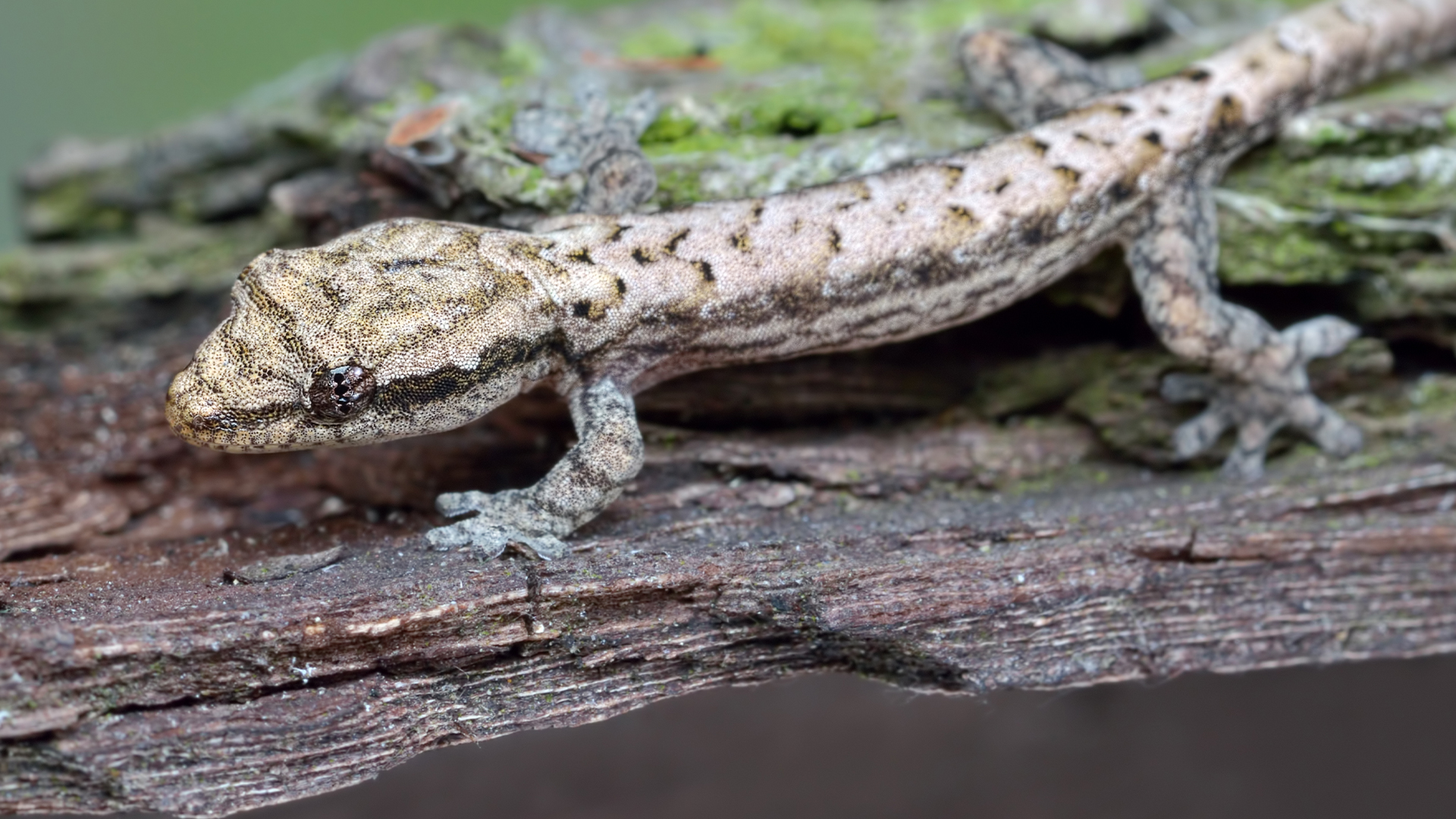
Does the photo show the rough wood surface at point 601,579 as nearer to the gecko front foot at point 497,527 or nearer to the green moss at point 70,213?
the gecko front foot at point 497,527

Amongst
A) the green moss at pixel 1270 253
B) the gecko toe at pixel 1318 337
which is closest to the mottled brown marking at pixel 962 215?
the green moss at pixel 1270 253

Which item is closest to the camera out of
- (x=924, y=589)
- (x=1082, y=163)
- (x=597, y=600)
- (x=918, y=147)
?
(x=597, y=600)

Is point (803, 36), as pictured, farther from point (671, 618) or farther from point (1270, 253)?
point (671, 618)

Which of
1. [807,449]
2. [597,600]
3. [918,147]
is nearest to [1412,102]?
[918,147]

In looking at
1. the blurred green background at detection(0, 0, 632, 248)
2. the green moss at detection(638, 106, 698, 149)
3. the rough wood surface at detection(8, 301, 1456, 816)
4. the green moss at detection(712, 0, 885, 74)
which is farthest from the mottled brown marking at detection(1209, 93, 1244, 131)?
the blurred green background at detection(0, 0, 632, 248)

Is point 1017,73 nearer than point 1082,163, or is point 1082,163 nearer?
point 1082,163

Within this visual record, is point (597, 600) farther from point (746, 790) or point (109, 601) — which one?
point (746, 790)
